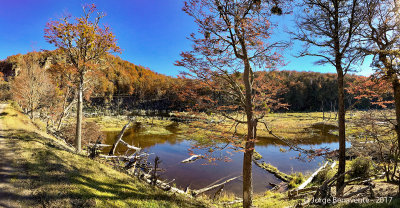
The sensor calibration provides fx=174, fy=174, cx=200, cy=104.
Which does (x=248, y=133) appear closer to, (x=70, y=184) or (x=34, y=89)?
(x=70, y=184)

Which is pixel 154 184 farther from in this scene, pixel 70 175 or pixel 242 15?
pixel 242 15

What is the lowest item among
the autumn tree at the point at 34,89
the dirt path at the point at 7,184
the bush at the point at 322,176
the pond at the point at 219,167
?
the pond at the point at 219,167

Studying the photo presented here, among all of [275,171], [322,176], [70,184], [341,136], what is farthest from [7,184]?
[275,171]

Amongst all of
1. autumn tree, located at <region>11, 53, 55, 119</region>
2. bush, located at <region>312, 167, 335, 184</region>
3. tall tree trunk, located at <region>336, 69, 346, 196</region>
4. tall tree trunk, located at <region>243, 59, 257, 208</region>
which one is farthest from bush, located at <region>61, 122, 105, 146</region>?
bush, located at <region>312, 167, 335, 184</region>

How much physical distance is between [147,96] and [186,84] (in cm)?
10694

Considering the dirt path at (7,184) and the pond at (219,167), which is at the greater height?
the dirt path at (7,184)

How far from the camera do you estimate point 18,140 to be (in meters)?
9.52

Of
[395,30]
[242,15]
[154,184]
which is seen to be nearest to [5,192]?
[154,184]

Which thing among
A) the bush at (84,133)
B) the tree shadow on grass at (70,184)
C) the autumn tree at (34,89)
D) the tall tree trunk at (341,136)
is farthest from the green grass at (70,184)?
the autumn tree at (34,89)

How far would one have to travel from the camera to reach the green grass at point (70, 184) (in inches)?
198

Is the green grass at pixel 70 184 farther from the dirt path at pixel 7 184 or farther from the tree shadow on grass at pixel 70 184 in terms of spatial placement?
the dirt path at pixel 7 184

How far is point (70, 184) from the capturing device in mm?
5730

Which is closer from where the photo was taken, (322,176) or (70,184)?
(70,184)

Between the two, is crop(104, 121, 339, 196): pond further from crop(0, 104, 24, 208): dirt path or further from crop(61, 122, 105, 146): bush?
crop(0, 104, 24, 208): dirt path
